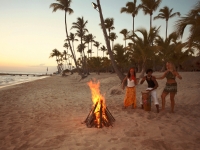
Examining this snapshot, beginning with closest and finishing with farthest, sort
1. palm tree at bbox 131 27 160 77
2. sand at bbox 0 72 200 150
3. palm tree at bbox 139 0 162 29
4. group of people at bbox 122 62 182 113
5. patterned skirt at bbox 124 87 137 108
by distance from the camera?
sand at bbox 0 72 200 150 < group of people at bbox 122 62 182 113 < patterned skirt at bbox 124 87 137 108 < palm tree at bbox 131 27 160 77 < palm tree at bbox 139 0 162 29

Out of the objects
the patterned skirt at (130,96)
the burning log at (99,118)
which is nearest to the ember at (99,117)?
the burning log at (99,118)

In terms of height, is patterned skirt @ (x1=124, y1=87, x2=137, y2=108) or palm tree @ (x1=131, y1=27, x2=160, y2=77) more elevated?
palm tree @ (x1=131, y1=27, x2=160, y2=77)

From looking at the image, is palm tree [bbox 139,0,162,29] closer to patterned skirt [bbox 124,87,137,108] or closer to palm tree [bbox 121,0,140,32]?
palm tree [bbox 121,0,140,32]

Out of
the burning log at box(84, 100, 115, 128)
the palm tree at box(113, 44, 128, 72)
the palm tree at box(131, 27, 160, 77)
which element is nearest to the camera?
the burning log at box(84, 100, 115, 128)

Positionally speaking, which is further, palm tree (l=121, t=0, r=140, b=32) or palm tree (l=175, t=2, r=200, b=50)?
palm tree (l=121, t=0, r=140, b=32)

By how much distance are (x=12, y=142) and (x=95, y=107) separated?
2301mm

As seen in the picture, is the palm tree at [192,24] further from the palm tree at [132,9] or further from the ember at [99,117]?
the palm tree at [132,9]

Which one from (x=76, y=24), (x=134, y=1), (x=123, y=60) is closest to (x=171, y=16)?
(x=134, y=1)

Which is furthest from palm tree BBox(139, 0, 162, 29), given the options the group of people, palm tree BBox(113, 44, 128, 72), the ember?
the ember

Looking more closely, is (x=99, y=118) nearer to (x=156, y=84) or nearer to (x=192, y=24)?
(x=156, y=84)

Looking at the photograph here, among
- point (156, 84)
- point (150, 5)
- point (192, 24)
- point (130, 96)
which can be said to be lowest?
point (130, 96)

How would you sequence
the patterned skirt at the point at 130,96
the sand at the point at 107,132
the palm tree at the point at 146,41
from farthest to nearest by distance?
the palm tree at the point at 146,41
the patterned skirt at the point at 130,96
the sand at the point at 107,132

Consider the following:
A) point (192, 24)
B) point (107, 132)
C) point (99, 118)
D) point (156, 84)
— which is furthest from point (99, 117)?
point (192, 24)

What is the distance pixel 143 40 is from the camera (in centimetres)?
1581
